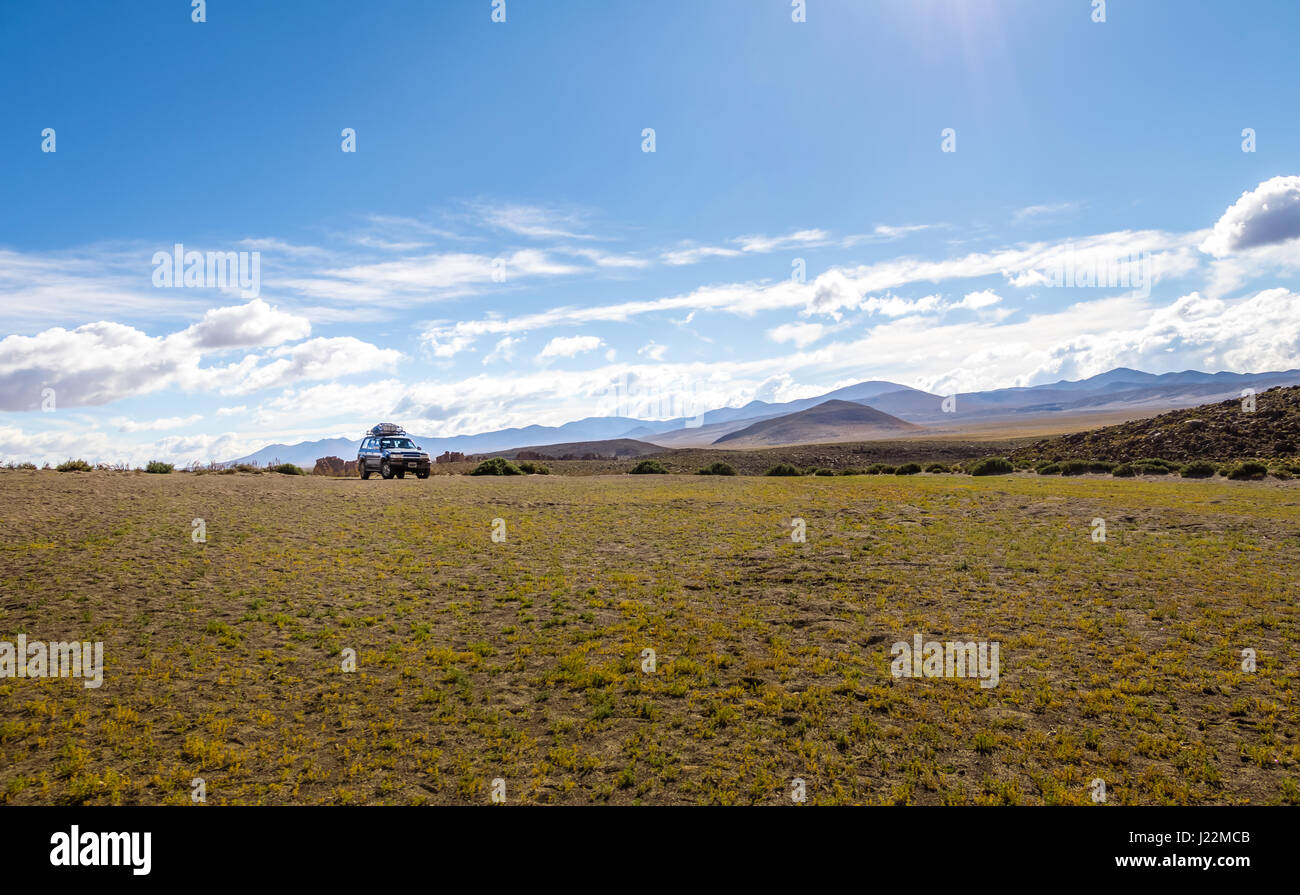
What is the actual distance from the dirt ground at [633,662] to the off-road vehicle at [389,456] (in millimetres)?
17366

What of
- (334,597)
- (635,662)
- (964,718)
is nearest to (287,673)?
(334,597)

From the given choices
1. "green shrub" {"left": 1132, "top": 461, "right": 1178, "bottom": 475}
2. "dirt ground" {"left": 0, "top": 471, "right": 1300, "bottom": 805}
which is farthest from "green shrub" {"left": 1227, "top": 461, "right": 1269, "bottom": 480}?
"dirt ground" {"left": 0, "top": 471, "right": 1300, "bottom": 805}

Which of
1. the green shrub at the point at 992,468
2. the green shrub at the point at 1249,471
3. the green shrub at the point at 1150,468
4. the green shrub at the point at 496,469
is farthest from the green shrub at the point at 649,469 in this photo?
the green shrub at the point at 1249,471

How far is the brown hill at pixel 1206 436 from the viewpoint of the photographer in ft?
140

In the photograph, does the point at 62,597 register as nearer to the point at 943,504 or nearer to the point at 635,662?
the point at 635,662

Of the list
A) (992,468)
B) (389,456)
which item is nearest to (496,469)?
(389,456)

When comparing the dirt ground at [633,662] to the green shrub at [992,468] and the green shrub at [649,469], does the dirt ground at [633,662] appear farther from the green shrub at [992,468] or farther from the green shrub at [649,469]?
the green shrub at [649,469]

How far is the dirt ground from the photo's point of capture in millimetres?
7328

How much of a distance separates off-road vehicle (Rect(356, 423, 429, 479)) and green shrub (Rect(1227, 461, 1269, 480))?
48595 mm

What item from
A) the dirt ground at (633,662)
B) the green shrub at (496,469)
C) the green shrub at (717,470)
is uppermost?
the green shrub at (496,469)

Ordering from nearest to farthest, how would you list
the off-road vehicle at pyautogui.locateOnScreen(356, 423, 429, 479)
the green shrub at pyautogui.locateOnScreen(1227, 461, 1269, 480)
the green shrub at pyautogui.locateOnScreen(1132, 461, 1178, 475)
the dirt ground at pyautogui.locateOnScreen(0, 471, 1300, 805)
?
the dirt ground at pyautogui.locateOnScreen(0, 471, 1300, 805), the green shrub at pyautogui.locateOnScreen(1227, 461, 1269, 480), the off-road vehicle at pyautogui.locateOnScreen(356, 423, 429, 479), the green shrub at pyautogui.locateOnScreen(1132, 461, 1178, 475)

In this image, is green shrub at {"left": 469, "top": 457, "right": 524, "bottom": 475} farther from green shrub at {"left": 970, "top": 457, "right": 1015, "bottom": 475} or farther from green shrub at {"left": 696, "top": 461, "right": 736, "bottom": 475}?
green shrub at {"left": 970, "top": 457, "right": 1015, "bottom": 475}

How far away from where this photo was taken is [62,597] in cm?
1243
